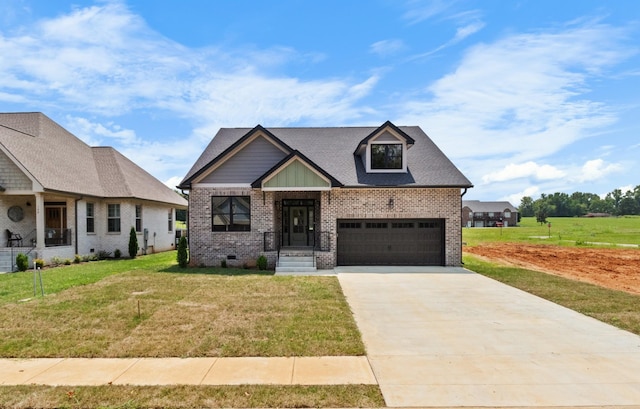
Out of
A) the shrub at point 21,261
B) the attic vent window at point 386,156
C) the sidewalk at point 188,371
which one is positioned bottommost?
the sidewalk at point 188,371

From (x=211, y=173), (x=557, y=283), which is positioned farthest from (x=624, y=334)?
(x=211, y=173)

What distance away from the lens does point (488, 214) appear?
287 ft

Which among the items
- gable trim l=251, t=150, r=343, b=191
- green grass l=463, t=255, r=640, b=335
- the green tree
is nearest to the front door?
gable trim l=251, t=150, r=343, b=191

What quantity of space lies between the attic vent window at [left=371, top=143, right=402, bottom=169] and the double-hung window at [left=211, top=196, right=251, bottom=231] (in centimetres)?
625

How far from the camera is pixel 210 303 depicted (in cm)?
891

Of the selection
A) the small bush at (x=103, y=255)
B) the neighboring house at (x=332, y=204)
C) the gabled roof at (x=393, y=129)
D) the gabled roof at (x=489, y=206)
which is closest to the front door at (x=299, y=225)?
the neighboring house at (x=332, y=204)

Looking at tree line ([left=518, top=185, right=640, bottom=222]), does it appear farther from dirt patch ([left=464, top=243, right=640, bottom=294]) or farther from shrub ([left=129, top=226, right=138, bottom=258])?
shrub ([left=129, top=226, right=138, bottom=258])

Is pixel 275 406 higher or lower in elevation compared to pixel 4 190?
lower

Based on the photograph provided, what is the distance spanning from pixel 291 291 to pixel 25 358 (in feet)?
20.1

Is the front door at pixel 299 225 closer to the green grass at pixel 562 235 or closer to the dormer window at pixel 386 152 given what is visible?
the dormer window at pixel 386 152

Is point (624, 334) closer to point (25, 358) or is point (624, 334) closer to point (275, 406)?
point (275, 406)

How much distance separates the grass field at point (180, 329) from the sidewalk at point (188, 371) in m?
0.19

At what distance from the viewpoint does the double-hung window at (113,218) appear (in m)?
20.0

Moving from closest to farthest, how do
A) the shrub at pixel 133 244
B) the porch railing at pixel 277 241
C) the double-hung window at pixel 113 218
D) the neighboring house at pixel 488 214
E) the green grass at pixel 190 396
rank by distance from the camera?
1. the green grass at pixel 190 396
2. the porch railing at pixel 277 241
3. the shrub at pixel 133 244
4. the double-hung window at pixel 113 218
5. the neighboring house at pixel 488 214
